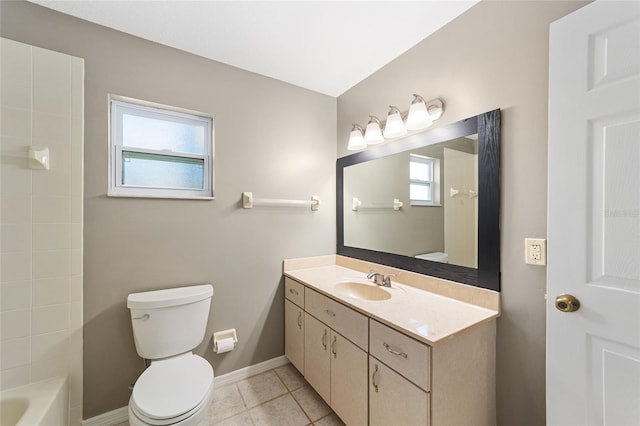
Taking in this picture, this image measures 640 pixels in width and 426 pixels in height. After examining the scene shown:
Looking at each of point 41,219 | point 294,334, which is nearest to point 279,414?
point 294,334

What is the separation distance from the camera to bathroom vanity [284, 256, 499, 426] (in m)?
1.03

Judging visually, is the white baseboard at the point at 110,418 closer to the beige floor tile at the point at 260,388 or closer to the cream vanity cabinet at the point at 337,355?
the beige floor tile at the point at 260,388

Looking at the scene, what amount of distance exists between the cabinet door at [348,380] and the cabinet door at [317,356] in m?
0.05

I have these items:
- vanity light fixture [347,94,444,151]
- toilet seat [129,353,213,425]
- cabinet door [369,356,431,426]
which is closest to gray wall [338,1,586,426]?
vanity light fixture [347,94,444,151]

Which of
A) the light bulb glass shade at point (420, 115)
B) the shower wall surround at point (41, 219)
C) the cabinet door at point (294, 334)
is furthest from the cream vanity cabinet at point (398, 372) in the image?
the shower wall surround at point (41, 219)

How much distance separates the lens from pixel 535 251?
1125 millimetres

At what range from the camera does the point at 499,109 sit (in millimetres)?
1267

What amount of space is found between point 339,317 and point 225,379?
113 cm

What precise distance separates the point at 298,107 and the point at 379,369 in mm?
2037

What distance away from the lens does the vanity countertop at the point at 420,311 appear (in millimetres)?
1062

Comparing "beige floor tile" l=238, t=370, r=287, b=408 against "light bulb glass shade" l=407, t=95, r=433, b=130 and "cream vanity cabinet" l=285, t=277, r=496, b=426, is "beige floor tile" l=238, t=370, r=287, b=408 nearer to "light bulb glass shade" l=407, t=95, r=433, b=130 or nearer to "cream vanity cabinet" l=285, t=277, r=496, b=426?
"cream vanity cabinet" l=285, t=277, r=496, b=426

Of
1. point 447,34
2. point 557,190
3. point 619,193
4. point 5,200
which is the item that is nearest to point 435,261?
point 557,190

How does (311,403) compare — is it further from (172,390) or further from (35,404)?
(35,404)

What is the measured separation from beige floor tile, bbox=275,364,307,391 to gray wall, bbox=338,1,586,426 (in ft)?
4.20
